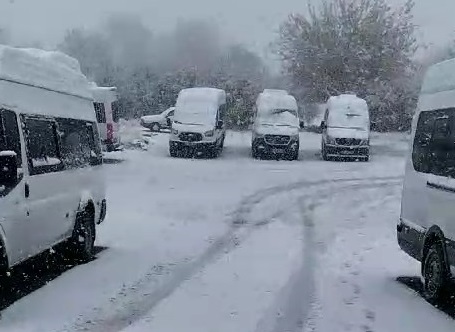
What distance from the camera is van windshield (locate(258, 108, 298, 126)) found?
3159 cm

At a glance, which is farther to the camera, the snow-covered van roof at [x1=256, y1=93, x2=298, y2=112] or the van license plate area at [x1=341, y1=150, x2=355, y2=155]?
the snow-covered van roof at [x1=256, y1=93, x2=298, y2=112]

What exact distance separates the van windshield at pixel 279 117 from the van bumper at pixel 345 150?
1.66m

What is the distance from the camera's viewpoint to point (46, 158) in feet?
29.5

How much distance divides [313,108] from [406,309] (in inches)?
1656

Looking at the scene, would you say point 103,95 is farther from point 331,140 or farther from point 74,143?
point 74,143

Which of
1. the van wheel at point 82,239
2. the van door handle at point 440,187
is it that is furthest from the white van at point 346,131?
the van door handle at point 440,187

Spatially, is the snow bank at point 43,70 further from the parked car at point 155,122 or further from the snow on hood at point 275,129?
the parked car at point 155,122

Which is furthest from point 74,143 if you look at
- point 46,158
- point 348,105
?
point 348,105

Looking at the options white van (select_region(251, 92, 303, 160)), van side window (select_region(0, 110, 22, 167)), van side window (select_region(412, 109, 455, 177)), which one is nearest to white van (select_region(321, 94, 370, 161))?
white van (select_region(251, 92, 303, 160))

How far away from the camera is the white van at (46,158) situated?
7.77 m

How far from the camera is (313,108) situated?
164 feet

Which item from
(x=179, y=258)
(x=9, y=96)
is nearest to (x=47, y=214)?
(x=9, y=96)

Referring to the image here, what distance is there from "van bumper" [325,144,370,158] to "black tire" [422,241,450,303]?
22.5 metres

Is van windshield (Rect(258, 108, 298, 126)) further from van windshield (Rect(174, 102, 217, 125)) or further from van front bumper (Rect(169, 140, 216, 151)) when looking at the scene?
van front bumper (Rect(169, 140, 216, 151))
